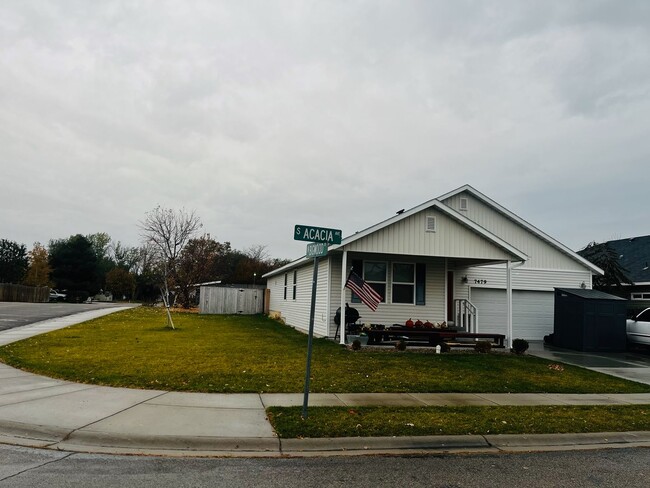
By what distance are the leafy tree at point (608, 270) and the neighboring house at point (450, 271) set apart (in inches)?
121

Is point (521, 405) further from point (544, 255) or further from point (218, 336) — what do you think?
point (544, 255)

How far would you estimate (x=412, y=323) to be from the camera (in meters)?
16.6

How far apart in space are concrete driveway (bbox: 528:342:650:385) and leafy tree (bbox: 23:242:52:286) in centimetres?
5585

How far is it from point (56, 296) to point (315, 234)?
60.2 m

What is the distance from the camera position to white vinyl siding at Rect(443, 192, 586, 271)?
21.8 m

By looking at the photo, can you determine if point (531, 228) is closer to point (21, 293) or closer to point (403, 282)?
point (403, 282)

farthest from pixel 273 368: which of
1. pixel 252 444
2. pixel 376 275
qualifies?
pixel 376 275

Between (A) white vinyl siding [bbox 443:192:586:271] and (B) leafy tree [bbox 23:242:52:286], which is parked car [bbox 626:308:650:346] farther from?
(B) leafy tree [bbox 23:242:52:286]

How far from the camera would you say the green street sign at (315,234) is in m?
7.03

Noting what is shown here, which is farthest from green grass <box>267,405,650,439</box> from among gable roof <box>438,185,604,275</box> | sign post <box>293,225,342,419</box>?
gable roof <box>438,185,604,275</box>

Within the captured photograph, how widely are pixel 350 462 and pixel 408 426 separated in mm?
1470

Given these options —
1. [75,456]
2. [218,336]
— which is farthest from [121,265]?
[75,456]

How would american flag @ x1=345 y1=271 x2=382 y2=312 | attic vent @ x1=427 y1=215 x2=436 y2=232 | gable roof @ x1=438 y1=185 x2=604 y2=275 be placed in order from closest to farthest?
american flag @ x1=345 y1=271 x2=382 y2=312 < attic vent @ x1=427 y1=215 x2=436 y2=232 < gable roof @ x1=438 y1=185 x2=604 y2=275

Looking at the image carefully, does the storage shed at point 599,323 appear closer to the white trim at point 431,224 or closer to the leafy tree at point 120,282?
the white trim at point 431,224
